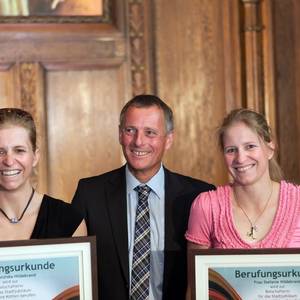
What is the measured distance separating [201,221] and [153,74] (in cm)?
195

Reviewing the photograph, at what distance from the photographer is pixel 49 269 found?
204cm

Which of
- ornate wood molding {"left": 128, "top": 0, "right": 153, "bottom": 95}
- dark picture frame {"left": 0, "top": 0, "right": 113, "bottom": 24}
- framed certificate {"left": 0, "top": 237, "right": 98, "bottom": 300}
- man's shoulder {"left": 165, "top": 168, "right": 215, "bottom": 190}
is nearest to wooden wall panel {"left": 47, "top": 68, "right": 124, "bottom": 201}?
ornate wood molding {"left": 128, "top": 0, "right": 153, "bottom": 95}

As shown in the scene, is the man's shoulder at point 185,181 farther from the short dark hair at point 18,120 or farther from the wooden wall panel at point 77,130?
the wooden wall panel at point 77,130

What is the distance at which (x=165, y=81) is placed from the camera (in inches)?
163

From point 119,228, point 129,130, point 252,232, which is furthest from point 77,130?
point 252,232

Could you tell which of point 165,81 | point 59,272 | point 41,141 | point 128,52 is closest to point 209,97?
point 165,81

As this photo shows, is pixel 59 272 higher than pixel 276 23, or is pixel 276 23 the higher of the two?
pixel 276 23

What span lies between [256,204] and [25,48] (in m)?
2.21

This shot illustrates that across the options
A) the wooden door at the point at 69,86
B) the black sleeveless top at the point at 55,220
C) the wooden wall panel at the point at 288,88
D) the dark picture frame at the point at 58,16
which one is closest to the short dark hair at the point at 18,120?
the black sleeveless top at the point at 55,220

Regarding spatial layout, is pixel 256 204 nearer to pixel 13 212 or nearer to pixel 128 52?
pixel 13 212

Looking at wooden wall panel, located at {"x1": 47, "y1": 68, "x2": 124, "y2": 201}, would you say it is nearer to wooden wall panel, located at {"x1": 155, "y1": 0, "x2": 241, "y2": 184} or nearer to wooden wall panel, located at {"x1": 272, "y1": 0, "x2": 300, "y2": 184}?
wooden wall panel, located at {"x1": 155, "y1": 0, "x2": 241, "y2": 184}

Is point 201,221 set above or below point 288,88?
below

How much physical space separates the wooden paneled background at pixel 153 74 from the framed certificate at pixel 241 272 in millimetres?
2137

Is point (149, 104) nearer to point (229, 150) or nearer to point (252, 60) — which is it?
point (229, 150)
